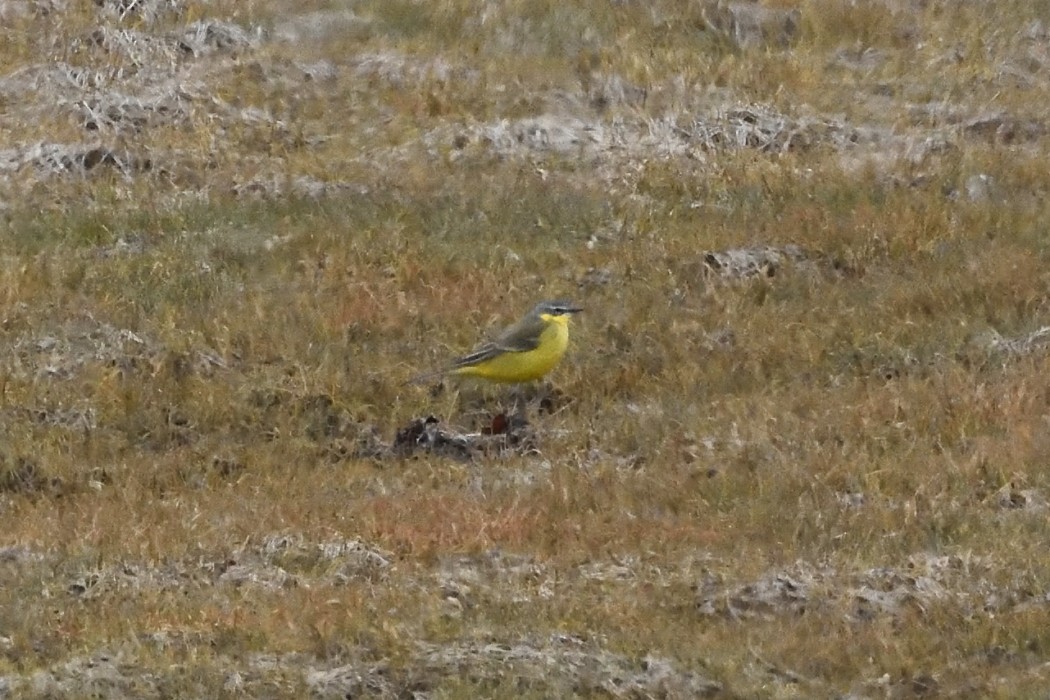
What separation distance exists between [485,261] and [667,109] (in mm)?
3750

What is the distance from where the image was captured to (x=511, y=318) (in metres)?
16.8

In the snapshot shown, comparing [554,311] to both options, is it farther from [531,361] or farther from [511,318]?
[511,318]

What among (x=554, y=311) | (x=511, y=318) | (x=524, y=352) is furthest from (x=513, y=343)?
(x=511, y=318)

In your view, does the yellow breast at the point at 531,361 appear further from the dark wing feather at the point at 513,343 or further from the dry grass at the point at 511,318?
the dry grass at the point at 511,318

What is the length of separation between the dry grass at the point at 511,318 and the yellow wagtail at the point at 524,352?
1.03 ft

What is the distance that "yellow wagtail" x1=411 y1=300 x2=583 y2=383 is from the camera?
15.1m

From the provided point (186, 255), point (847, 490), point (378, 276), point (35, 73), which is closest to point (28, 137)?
point (35, 73)

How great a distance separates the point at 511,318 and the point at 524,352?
5.57 ft

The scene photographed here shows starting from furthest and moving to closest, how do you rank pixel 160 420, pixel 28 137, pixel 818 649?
pixel 28 137, pixel 160 420, pixel 818 649

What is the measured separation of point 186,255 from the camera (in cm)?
1795

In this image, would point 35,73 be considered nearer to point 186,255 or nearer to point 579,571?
point 186,255

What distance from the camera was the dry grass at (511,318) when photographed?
33.3ft

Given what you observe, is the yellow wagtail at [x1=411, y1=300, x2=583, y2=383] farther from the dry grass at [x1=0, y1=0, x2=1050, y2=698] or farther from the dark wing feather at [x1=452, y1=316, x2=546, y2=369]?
→ the dry grass at [x1=0, y1=0, x2=1050, y2=698]

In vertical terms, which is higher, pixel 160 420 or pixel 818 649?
pixel 818 649
